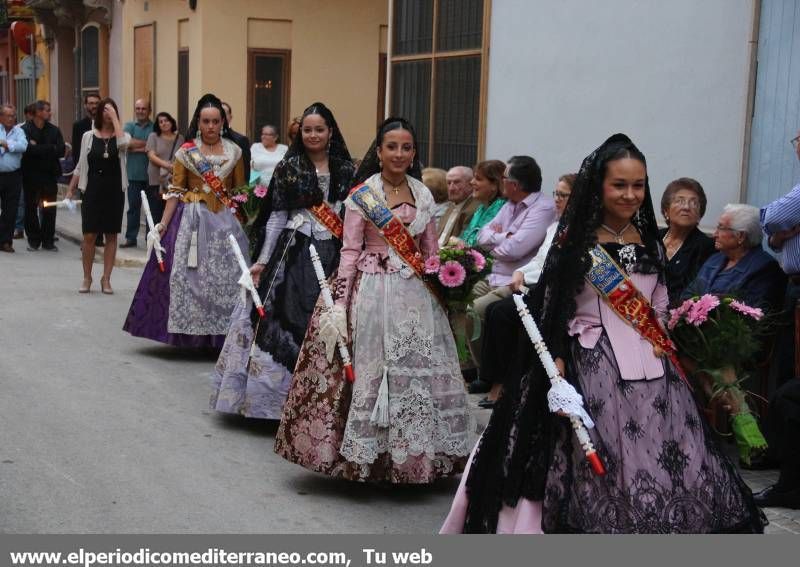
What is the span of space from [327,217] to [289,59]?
37.8ft

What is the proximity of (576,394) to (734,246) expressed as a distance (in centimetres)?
312

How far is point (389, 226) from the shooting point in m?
6.19

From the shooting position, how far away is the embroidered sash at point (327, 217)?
293 inches

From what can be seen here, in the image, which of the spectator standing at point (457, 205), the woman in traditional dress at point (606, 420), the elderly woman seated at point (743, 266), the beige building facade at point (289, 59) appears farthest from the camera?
the beige building facade at point (289, 59)

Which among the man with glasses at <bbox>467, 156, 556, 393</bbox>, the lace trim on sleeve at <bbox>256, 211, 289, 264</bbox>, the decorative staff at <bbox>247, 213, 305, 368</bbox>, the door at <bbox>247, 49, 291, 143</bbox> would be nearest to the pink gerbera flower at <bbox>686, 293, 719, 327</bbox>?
the decorative staff at <bbox>247, 213, 305, 368</bbox>

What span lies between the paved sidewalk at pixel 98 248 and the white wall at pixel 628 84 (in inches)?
232

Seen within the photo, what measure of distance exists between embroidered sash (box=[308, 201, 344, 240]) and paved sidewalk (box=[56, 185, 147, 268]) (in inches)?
330

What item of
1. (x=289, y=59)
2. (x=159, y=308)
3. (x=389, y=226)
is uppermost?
(x=289, y=59)

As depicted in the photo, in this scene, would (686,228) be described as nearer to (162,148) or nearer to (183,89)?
(162,148)

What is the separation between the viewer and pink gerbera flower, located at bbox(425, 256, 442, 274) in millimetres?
6176

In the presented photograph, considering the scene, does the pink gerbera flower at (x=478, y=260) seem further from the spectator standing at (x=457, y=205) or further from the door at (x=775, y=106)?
the spectator standing at (x=457, y=205)

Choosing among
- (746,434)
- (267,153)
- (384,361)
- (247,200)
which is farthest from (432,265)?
(267,153)

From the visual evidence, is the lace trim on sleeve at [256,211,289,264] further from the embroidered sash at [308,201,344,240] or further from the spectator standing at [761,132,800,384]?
the spectator standing at [761,132,800,384]

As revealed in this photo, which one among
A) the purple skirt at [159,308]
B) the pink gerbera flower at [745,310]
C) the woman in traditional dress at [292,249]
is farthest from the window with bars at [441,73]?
the pink gerbera flower at [745,310]
